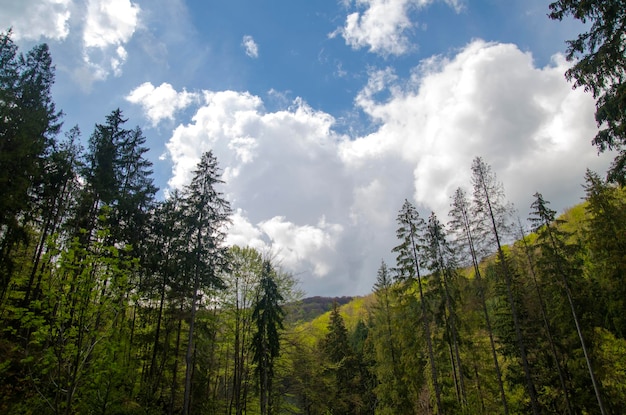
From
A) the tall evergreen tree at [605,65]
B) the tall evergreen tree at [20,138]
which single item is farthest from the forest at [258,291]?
the tall evergreen tree at [605,65]

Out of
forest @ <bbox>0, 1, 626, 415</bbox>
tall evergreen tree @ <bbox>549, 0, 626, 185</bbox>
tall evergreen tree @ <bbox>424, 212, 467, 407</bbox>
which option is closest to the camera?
tall evergreen tree @ <bbox>549, 0, 626, 185</bbox>

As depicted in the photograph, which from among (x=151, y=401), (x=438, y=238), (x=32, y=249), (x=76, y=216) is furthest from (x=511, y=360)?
(x=32, y=249)

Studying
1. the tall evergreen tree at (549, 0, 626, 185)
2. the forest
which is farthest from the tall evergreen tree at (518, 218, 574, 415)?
the tall evergreen tree at (549, 0, 626, 185)

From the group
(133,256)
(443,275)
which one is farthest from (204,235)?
(443,275)

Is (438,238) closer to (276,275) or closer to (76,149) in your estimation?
(276,275)

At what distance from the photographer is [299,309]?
28.3 m

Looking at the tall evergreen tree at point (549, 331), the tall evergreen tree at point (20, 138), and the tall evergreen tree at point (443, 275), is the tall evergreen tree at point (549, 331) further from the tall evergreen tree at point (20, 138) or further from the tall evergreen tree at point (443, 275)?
the tall evergreen tree at point (20, 138)

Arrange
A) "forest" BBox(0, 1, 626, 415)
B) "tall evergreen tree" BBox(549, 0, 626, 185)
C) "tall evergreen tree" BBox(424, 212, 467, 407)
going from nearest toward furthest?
1. "tall evergreen tree" BBox(549, 0, 626, 185)
2. "forest" BBox(0, 1, 626, 415)
3. "tall evergreen tree" BBox(424, 212, 467, 407)

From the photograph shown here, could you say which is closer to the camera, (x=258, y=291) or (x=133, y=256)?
(x=133, y=256)

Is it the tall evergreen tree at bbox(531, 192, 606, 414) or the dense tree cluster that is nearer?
the dense tree cluster

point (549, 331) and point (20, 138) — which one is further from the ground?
point (20, 138)

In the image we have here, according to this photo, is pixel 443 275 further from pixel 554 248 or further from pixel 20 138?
pixel 20 138

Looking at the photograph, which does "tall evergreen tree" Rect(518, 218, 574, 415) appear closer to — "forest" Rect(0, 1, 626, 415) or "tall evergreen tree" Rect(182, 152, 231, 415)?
"forest" Rect(0, 1, 626, 415)

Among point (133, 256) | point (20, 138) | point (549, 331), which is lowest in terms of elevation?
point (549, 331)
